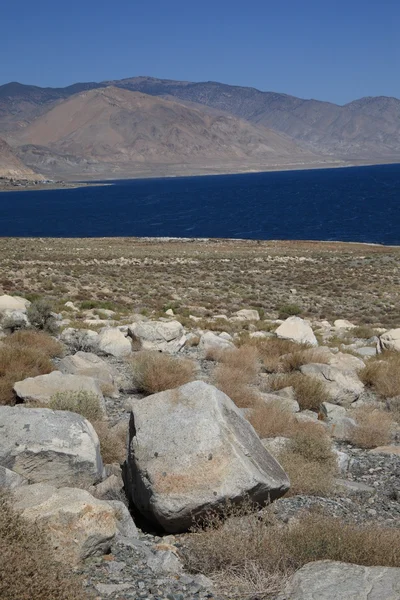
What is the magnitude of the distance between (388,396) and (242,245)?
180ft

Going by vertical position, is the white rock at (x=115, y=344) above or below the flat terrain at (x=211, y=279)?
above

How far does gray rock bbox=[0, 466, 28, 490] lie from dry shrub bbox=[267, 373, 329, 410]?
6.44 meters

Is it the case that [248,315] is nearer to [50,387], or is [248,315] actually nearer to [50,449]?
[50,387]

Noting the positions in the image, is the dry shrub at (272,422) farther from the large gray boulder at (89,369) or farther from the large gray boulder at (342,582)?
the large gray boulder at (342,582)

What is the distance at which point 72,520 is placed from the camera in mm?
5391

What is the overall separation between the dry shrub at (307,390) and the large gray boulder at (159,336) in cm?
397

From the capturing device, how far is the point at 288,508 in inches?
270

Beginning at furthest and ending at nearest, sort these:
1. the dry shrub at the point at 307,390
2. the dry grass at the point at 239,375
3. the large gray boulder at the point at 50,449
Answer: the dry shrub at the point at 307,390 < the dry grass at the point at 239,375 < the large gray boulder at the point at 50,449

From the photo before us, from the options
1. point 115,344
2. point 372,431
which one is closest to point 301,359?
point 115,344

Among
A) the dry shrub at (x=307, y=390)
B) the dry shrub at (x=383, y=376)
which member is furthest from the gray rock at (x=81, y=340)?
the dry shrub at (x=383, y=376)

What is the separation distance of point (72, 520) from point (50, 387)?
4.37 meters

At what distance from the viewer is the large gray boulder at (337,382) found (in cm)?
1242

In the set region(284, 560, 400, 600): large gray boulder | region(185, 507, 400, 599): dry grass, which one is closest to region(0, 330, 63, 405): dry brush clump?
region(185, 507, 400, 599): dry grass

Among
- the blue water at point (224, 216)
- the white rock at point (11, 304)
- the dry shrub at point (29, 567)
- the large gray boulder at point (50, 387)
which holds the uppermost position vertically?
the dry shrub at point (29, 567)
